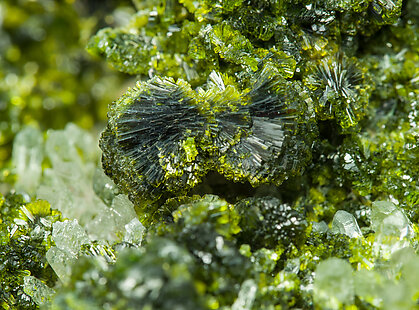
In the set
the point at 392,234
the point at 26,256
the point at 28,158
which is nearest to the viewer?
the point at 392,234

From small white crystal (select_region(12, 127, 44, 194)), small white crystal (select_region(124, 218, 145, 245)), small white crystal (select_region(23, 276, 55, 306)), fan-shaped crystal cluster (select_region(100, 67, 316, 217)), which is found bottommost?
small white crystal (select_region(12, 127, 44, 194))

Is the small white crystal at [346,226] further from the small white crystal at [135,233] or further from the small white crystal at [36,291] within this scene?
the small white crystal at [36,291]

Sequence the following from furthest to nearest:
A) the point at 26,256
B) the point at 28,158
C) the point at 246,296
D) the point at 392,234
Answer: the point at 28,158 → the point at 26,256 → the point at 392,234 → the point at 246,296

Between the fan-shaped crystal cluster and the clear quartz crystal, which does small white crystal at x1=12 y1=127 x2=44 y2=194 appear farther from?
the clear quartz crystal

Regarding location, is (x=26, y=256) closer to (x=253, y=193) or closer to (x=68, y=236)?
(x=68, y=236)

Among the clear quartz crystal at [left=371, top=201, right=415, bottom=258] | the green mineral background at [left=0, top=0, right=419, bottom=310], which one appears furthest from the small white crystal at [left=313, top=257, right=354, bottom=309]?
the clear quartz crystal at [left=371, top=201, right=415, bottom=258]

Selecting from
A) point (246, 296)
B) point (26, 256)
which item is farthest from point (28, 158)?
point (246, 296)

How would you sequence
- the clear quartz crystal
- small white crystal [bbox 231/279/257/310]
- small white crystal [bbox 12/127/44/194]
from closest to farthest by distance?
small white crystal [bbox 231/279/257/310]
the clear quartz crystal
small white crystal [bbox 12/127/44/194]

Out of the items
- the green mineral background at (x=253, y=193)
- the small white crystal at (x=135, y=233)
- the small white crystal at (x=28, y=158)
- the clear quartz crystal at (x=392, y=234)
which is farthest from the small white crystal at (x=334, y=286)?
the small white crystal at (x=28, y=158)

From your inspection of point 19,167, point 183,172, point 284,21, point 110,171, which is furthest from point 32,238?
point 284,21

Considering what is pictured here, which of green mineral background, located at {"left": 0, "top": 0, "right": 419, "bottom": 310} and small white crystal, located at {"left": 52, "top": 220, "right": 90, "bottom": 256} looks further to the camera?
small white crystal, located at {"left": 52, "top": 220, "right": 90, "bottom": 256}

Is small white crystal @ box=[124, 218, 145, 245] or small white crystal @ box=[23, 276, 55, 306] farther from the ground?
small white crystal @ box=[124, 218, 145, 245]
